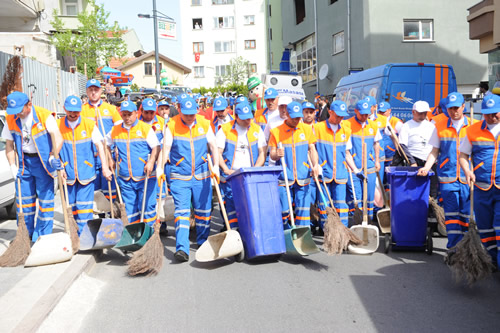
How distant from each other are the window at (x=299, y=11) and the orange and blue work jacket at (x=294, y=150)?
28.2 m

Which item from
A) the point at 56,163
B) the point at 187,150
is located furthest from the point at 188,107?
the point at 56,163

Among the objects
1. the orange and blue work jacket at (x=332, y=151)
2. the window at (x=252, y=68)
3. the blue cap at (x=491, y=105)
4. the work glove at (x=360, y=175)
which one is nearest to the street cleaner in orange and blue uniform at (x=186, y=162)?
the orange and blue work jacket at (x=332, y=151)

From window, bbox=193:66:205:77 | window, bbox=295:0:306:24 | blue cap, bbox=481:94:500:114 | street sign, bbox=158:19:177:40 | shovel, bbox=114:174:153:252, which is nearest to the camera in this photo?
blue cap, bbox=481:94:500:114

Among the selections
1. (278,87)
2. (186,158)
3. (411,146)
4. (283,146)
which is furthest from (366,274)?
(278,87)

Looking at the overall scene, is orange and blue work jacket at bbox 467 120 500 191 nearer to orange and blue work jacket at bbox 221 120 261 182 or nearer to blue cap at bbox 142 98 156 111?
orange and blue work jacket at bbox 221 120 261 182

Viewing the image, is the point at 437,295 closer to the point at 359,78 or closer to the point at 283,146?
the point at 283,146

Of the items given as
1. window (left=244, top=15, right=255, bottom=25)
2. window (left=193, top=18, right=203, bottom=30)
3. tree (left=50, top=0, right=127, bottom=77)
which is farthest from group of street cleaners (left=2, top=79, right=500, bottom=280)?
window (left=193, top=18, right=203, bottom=30)

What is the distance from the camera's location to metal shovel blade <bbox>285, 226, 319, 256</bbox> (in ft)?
21.3

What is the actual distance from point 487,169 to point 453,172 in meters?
0.88

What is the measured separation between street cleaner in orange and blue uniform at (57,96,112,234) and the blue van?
7.96m

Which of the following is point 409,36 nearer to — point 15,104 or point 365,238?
point 365,238

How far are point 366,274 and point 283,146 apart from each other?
2.13 m

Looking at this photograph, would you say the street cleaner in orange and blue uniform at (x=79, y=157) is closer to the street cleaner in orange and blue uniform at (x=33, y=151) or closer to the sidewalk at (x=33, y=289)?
the street cleaner in orange and blue uniform at (x=33, y=151)

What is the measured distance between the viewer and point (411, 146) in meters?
8.65
